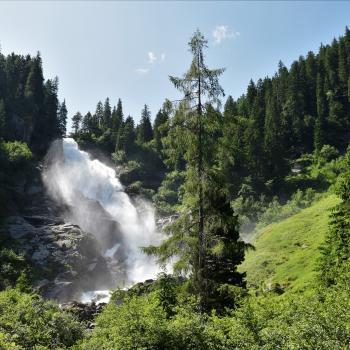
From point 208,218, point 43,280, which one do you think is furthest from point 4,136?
point 208,218

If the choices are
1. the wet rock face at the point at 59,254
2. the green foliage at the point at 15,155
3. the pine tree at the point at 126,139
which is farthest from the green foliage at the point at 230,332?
the pine tree at the point at 126,139

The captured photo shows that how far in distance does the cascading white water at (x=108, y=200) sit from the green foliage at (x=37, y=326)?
163ft

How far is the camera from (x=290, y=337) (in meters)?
11.4

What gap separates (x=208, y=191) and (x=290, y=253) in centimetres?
3503

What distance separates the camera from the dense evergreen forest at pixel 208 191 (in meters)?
13.3

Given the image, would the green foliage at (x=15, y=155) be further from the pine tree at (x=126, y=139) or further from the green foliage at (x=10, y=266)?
the pine tree at (x=126, y=139)

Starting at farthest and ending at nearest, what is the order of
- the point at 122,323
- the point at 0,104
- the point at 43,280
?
the point at 0,104 < the point at 43,280 < the point at 122,323

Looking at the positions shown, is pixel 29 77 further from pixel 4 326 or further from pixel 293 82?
pixel 4 326

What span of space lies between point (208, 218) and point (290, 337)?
8036 mm

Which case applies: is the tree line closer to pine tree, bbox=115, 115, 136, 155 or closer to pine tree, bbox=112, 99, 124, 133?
pine tree, bbox=115, 115, 136, 155

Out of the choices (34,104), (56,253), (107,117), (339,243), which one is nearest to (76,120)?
(107,117)

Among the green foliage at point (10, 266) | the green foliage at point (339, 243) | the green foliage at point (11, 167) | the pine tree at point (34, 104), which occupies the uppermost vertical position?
the pine tree at point (34, 104)

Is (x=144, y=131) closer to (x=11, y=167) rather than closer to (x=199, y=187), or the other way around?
(x=11, y=167)

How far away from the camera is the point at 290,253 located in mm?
50438
